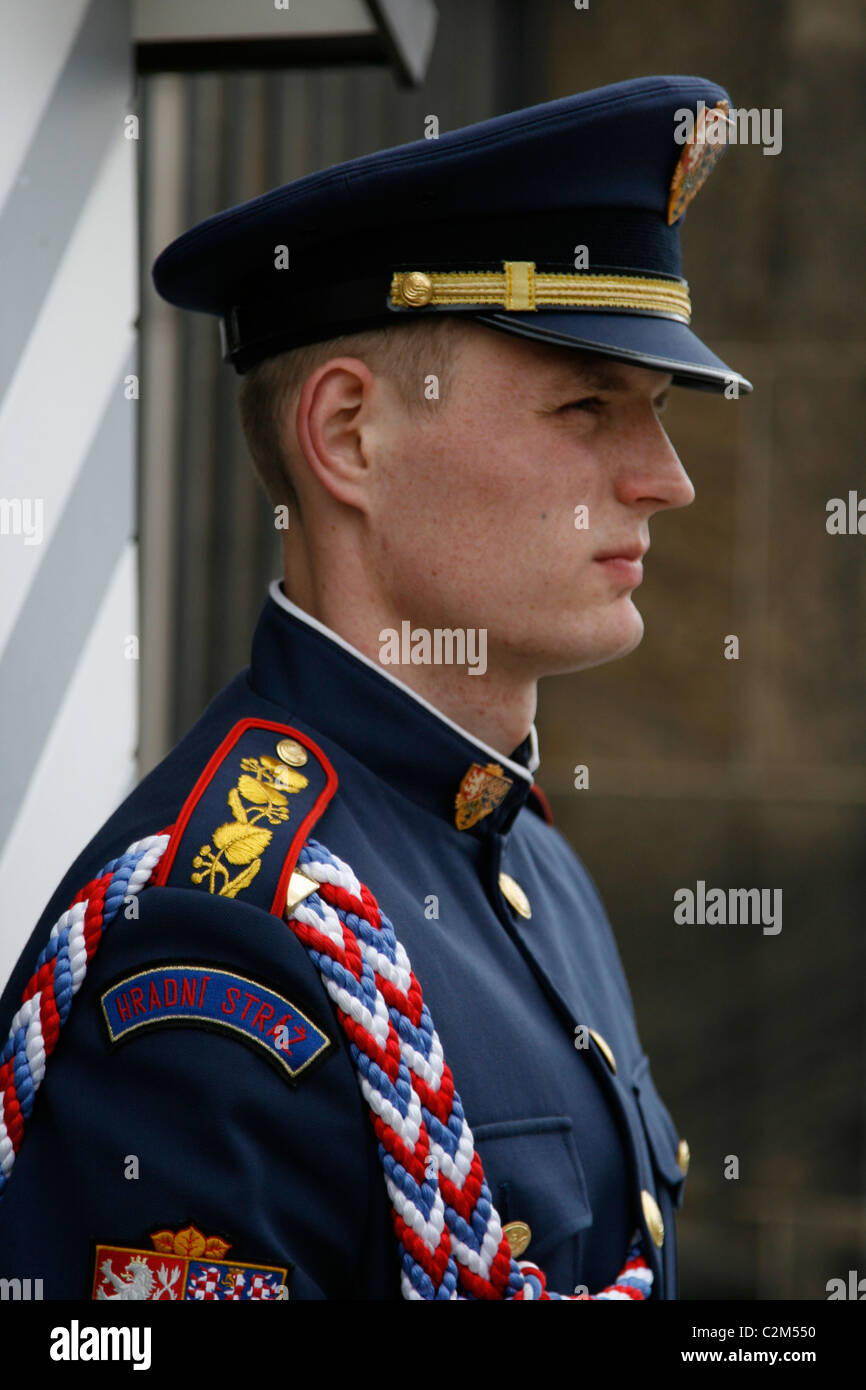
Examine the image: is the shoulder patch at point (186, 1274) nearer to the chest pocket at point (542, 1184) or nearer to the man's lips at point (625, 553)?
the chest pocket at point (542, 1184)

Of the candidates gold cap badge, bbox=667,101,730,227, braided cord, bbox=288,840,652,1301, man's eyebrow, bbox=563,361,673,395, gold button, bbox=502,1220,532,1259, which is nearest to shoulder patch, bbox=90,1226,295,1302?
braided cord, bbox=288,840,652,1301

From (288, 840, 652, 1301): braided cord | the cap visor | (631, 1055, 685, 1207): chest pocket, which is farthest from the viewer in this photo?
(631, 1055, 685, 1207): chest pocket

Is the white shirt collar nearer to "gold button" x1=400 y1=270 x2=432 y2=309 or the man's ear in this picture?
A: the man's ear

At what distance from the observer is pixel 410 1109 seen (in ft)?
4.14

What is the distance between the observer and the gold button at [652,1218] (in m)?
1.51

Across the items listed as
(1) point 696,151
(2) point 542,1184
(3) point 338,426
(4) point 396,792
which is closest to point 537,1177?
(2) point 542,1184

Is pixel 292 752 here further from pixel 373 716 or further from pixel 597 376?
pixel 597 376

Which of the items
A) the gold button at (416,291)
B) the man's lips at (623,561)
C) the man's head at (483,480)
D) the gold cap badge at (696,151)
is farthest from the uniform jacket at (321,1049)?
the gold cap badge at (696,151)

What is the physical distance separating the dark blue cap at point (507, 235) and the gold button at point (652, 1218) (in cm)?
88

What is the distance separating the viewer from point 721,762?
12.2 feet

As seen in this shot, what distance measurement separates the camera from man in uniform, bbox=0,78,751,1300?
1212mm
